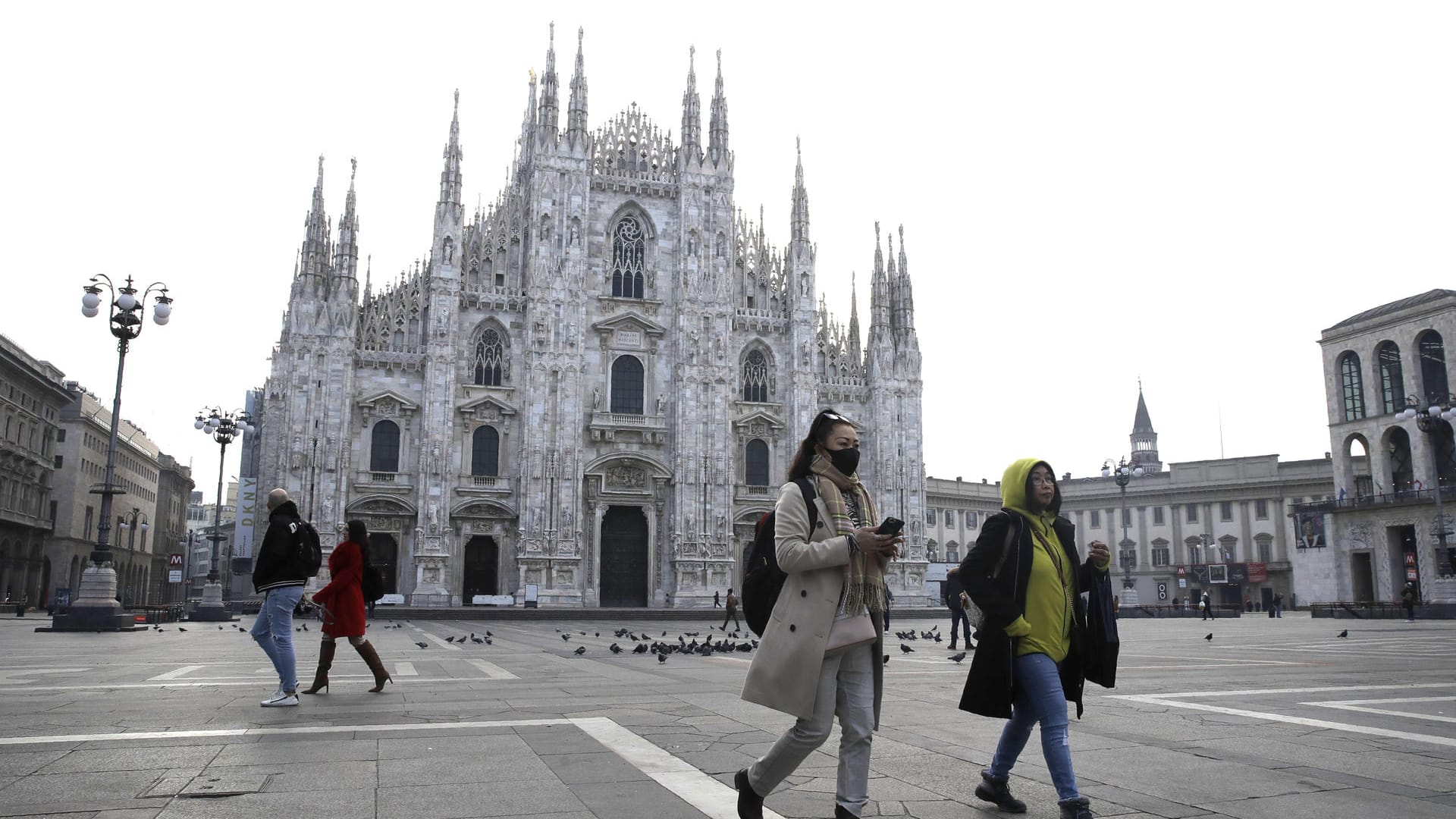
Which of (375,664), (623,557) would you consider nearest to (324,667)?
(375,664)

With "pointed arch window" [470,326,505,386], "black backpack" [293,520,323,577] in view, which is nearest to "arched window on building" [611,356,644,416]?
"pointed arch window" [470,326,505,386]

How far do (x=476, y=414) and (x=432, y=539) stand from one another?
517 cm

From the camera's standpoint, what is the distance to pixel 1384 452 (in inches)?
2179

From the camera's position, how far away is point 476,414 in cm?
4081

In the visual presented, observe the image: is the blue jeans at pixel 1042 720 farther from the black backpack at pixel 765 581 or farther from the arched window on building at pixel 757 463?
the arched window on building at pixel 757 463

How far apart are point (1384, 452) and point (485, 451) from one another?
46.2 metres

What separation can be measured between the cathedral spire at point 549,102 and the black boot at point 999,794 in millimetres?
40503

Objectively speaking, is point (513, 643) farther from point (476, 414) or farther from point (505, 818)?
point (476, 414)

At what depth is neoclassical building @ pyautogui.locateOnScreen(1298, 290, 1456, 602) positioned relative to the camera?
5166 cm

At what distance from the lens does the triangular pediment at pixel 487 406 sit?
40500mm

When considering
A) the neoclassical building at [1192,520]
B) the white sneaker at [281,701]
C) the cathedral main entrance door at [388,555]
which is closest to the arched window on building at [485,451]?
the cathedral main entrance door at [388,555]

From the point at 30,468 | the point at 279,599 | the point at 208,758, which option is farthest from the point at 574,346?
the point at 208,758

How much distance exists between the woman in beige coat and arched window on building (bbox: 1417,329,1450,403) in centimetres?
5877

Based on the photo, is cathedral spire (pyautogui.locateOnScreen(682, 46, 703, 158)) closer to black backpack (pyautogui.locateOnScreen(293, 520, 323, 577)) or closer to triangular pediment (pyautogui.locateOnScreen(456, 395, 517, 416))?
triangular pediment (pyautogui.locateOnScreen(456, 395, 517, 416))
